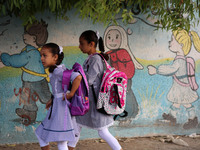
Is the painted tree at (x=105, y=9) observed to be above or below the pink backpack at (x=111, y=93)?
above

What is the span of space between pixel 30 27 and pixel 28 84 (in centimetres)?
97

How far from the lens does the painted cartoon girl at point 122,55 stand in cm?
535

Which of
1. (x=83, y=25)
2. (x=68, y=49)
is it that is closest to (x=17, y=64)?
(x=68, y=49)

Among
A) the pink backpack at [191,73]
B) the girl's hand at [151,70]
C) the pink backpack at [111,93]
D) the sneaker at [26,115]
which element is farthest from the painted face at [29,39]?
the pink backpack at [191,73]

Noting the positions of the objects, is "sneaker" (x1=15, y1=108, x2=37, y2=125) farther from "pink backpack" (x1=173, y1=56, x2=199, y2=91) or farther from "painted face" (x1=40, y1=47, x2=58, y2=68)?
"pink backpack" (x1=173, y1=56, x2=199, y2=91)

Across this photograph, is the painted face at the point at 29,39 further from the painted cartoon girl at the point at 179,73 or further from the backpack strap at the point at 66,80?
the painted cartoon girl at the point at 179,73

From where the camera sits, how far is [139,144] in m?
5.17

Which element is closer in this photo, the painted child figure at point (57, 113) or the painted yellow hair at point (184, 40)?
the painted child figure at point (57, 113)

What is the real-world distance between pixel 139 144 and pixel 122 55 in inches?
64.6

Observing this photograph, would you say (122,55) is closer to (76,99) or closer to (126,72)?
(126,72)

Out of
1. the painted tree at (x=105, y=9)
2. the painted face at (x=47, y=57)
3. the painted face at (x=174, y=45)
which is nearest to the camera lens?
the painted face at (x=47, y=57)

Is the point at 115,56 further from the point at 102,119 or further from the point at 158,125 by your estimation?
the point at 102,119

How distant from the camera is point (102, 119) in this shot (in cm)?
368

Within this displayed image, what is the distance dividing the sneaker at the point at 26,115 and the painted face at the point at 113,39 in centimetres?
181
